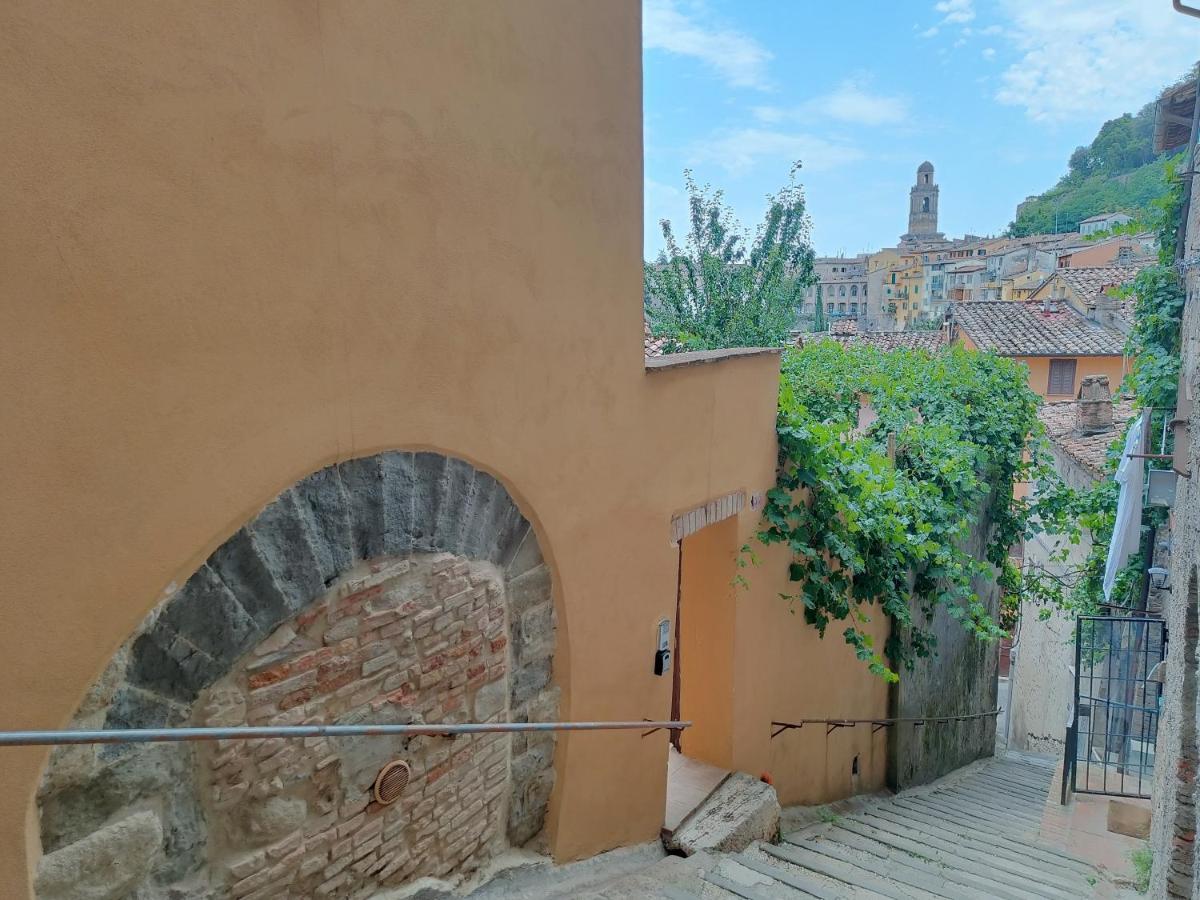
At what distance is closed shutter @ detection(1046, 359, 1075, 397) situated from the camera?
20062 millimetres

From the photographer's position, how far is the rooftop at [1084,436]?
11536mm

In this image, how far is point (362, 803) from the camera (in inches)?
107

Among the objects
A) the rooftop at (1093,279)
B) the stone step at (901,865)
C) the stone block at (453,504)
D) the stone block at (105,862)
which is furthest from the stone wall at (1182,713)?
the rooftop at (1093,279)

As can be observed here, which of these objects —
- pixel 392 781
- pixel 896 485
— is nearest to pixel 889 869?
pixel 896 485

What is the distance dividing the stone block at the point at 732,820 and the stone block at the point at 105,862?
298cm

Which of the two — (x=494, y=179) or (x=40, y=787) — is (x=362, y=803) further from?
(x=494, y=179)

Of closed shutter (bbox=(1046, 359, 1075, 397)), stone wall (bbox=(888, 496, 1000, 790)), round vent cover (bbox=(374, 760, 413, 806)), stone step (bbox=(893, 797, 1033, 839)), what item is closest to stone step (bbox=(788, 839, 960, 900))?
stone step (bbox=(893, 797, 1033, 839))

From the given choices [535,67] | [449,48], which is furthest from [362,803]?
[535,67]

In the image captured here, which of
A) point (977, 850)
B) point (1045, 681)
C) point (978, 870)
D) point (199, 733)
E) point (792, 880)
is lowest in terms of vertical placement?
point (1045, 681)

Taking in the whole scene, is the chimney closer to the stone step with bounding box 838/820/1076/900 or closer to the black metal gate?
the black metal gate

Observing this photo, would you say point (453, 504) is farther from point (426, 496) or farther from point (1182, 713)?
point (1182, 713)

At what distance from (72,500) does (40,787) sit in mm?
654

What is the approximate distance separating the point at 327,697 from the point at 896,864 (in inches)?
163

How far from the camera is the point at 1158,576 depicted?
787 centimetres
